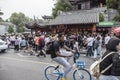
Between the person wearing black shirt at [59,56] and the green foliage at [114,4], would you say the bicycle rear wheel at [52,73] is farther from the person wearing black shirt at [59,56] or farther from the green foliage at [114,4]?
the green foliage at [114,4]

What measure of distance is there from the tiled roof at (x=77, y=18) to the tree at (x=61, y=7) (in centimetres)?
380

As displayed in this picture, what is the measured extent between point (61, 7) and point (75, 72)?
127ft

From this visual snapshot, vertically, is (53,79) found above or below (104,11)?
below

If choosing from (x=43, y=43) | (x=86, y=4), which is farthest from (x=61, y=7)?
(x=43, y=43)

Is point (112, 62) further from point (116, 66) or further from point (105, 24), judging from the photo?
point (105, 24)

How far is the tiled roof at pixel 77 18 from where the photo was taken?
37197mm

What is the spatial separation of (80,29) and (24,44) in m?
Answer: 12.7

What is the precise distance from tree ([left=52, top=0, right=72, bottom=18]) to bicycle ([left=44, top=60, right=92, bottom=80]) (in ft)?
121

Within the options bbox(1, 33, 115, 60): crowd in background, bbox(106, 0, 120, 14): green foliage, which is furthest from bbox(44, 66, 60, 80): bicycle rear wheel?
bbox(106, 0, 120, 14): green foliage

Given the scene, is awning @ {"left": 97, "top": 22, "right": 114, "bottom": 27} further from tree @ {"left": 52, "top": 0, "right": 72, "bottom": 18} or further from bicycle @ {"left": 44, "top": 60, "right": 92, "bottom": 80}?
bicycle @ {"left": 44, "top": 60, "right": 92, "bottom": 80}

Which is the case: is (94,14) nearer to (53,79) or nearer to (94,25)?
(94,25)

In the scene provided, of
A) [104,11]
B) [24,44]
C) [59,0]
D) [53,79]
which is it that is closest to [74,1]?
[59,0]

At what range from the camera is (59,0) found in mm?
47781

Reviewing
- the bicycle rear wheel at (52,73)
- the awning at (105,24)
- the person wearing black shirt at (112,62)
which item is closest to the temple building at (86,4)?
the awning at (105,24)
